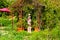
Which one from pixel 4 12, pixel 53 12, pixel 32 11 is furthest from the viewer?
pixel 4 12

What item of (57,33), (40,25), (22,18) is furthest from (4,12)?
(57,33)

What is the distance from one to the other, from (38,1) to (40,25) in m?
1.22

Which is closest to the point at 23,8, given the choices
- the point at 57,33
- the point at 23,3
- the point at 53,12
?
the point at 23,3

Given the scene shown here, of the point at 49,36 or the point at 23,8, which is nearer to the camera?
the point at 49,36

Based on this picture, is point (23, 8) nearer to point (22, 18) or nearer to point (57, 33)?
point (22, 18)

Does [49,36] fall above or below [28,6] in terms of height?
below

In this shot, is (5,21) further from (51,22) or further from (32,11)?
(51,22)

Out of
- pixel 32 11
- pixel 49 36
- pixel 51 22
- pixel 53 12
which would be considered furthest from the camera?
pixel 32 11

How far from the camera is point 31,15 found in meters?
14.5

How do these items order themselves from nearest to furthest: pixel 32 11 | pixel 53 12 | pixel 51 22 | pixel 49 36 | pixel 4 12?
pixel 49 36 < pixel 51 22 < pixel 53 12 < pixel 32 11 < pixel 4 12

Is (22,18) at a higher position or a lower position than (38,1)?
lower

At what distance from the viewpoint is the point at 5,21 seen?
19625 mm

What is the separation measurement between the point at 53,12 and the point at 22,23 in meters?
2.26

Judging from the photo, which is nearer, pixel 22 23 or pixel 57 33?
pixel 57 33
